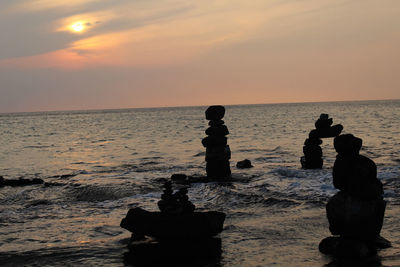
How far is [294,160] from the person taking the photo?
107 ft

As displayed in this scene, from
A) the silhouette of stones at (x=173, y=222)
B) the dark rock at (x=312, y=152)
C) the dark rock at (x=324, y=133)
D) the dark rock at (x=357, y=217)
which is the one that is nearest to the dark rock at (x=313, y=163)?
the dark rock at (x=312, y=152)

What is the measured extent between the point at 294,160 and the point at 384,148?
10322 millimetres

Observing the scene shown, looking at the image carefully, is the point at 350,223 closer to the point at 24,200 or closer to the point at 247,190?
the point at 247,190

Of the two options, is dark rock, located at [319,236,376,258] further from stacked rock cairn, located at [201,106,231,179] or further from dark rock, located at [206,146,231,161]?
dark rock, located at [206,146,231,161]

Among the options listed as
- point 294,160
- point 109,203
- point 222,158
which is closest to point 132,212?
point 109,203

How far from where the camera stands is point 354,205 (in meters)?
10.1

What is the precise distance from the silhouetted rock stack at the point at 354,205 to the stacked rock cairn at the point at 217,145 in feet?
43.4

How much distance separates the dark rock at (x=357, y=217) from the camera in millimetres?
9992

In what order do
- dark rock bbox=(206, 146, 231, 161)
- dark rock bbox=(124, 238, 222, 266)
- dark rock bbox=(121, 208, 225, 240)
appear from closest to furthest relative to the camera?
dark rock bbox=(124, 238, 222, 266), dark rock bbox=(121, 208, 225, 240), dark rock bbox=(206, 146, 231, 161)

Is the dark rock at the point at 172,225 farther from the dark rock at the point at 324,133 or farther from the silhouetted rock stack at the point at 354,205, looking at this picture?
the dark rock at the point at 324,133

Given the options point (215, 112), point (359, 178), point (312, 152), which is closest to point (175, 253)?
point (359, 178)

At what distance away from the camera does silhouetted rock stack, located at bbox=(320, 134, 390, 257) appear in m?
9.91

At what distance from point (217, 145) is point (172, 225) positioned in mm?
12829

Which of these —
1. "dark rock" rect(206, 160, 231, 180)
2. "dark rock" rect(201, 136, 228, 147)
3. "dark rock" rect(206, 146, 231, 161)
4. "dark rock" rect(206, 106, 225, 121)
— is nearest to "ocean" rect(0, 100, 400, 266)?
"dark rock" rect(206, 160, 231, 180)
